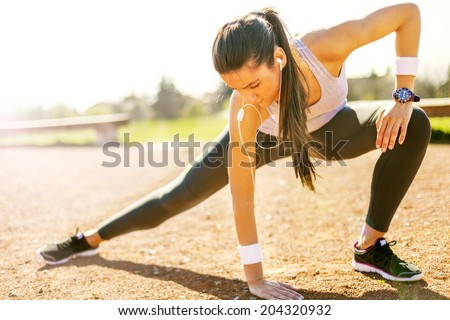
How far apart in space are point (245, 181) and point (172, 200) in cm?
61

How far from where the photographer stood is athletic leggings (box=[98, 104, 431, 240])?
218cm

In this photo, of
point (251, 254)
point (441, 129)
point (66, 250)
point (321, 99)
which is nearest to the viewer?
point (251, 254)

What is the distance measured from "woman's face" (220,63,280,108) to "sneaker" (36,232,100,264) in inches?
60.1

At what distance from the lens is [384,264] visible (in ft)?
7.59

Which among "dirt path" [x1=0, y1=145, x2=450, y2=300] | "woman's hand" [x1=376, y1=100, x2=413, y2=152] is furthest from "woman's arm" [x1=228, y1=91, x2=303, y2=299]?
"woman's hand" [x1=376, y1=100, x2=413, y2=152]

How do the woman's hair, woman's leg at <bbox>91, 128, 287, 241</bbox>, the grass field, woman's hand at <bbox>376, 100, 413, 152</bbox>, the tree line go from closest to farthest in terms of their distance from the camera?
the woman's hair → woman's hand at <bbox>376, 100, 413, 152</bbox> → woman's leg at <bbox>91, 128, 287, 241</bbox> → the tree line → the grass field

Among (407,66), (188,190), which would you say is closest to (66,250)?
(188,190)

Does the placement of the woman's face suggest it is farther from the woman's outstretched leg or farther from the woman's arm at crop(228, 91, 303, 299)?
the woman's outstretched leg

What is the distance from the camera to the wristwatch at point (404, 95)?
6.89 ft

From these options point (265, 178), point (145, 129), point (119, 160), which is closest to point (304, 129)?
point (265, 178)

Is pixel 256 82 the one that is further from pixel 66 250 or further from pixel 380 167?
pixel 66 250

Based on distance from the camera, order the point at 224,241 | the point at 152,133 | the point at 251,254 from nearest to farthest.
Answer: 1. the point at 251,254
2. the point at 224,241
3. the point at 152,133

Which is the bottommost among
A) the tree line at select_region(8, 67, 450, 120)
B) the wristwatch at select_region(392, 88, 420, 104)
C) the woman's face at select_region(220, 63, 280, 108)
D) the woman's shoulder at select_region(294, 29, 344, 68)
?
the tree line at select_region(8, 67, 450, 120)

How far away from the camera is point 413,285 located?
7.19 ft
